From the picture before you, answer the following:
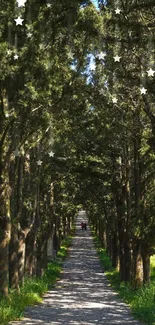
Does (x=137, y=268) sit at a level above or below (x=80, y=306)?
above

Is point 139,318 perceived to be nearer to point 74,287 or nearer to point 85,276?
point 74,287

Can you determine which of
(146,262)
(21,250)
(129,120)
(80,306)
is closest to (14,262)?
(21,250)

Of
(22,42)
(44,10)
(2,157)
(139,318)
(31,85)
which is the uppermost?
(44,10)

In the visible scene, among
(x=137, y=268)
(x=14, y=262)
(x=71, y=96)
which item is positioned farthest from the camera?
(x=137, y=268)

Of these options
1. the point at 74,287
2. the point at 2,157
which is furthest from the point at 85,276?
the point at 2,157

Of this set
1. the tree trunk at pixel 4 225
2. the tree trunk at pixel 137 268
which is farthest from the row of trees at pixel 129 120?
the tree trunk at pixel 4 225

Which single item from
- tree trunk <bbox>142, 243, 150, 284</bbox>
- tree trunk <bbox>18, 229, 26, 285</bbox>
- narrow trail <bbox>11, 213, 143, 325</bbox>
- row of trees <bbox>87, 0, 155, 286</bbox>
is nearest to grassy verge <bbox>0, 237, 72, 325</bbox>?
narrow trail <bbox>11, 213, 143, 325</bbox>

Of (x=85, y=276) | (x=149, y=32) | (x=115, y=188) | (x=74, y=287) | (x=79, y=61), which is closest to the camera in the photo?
(x=149, y=32)

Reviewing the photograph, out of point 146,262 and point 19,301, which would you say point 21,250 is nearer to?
point 19,301

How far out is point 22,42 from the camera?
12.0 meters

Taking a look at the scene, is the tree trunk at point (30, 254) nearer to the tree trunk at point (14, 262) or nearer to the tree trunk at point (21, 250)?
the tree trunk at point (21, 250)

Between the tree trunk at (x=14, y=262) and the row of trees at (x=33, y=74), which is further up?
the row of trees at (x=33, y=74)

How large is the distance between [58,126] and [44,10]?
7.96m

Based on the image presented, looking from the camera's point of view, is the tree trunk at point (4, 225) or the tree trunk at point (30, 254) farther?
the tree trunk at point (30, 254)
